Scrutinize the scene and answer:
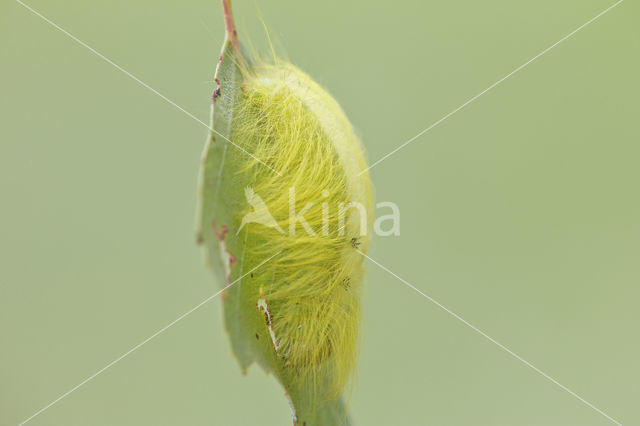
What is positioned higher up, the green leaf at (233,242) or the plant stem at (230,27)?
the plant stem at (230,27)

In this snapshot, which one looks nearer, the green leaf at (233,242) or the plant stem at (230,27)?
the green leaf at (233,242)

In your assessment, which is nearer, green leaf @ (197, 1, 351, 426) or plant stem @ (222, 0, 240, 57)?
green leaf @ (197, 1, 351, 426)

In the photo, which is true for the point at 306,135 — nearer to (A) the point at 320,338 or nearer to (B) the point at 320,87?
(B) the point at 320,87

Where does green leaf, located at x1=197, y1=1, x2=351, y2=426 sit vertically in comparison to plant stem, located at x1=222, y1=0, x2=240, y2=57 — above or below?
below

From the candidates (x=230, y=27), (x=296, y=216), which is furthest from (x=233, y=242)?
(x=230, y=27)

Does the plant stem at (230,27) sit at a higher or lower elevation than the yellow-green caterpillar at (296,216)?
higher

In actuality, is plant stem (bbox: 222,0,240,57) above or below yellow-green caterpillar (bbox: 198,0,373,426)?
above

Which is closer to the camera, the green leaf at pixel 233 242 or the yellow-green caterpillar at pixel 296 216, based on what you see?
the green leaf at pixel 233 242

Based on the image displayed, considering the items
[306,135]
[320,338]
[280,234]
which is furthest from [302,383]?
[306,135]
